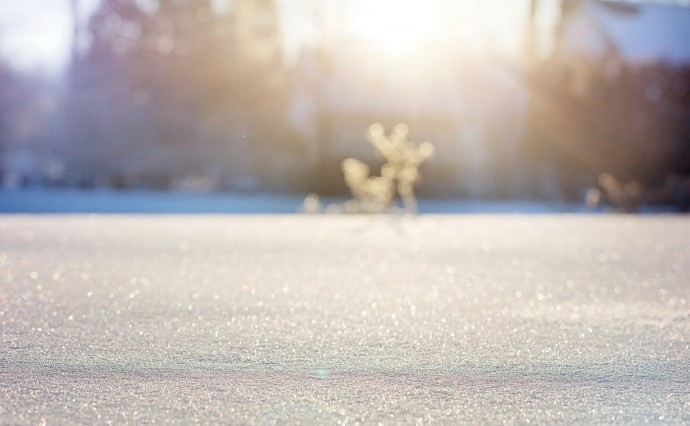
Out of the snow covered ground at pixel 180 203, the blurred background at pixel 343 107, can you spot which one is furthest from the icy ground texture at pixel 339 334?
the blurred background at pixel 343 107

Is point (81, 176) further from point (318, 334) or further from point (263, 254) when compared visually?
point (318, 334)

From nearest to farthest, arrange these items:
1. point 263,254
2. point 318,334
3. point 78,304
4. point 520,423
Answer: point 520,423, point 318,334, point 78,304, point 263,254

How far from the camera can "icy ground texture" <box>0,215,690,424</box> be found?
3.11 m

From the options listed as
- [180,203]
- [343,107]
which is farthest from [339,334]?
[343,107]

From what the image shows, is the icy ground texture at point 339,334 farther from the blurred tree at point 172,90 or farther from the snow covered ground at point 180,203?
the blurred tree at point 172,90

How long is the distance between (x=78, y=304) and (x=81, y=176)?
18.7 m

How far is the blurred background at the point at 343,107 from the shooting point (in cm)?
2289

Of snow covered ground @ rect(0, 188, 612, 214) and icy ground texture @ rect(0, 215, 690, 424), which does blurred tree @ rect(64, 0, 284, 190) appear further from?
icy ground texture @ rect(0, 215, 690, 424)

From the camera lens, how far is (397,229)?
40.8 feet

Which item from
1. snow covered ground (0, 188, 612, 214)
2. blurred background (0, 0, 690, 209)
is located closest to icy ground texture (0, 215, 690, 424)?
snow covered ground (0, 188, 612, 214)

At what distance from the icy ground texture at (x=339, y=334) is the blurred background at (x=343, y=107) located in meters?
13.8

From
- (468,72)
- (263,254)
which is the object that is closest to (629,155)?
Answer: (468,72)

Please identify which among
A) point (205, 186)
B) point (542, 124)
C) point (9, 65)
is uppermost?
point (9, 65)

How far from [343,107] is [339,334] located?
66.2 feet
